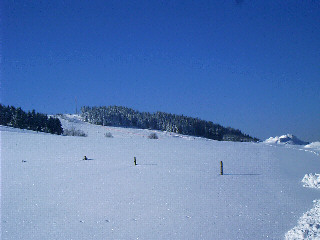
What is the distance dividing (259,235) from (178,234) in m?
2.45

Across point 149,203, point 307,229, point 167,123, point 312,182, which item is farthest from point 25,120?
point 307,229

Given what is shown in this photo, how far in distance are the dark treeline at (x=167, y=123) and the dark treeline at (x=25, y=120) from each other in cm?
4716

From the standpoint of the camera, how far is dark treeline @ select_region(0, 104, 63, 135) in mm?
56156

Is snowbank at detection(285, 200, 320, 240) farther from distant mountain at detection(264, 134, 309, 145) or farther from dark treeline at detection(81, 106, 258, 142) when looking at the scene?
dark treeline at detection(81, 106, 258, 142)

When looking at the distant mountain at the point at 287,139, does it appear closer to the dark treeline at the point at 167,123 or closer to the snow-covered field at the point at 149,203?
the dark treeline at the point at 167,123

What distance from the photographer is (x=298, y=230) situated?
725 centimetres

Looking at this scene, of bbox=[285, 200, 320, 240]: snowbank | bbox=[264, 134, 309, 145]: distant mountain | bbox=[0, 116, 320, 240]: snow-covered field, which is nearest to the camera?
bbox=[285, 200, 320, 240]: snowbank

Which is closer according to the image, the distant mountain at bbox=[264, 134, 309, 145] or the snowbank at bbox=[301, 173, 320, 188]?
the snowbank at bbox=[301, 173, 320, 188]

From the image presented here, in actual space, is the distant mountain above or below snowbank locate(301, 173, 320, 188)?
above

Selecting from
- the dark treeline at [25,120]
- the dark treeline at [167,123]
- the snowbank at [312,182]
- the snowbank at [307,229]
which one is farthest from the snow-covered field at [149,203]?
the dark treeline at [167,123]

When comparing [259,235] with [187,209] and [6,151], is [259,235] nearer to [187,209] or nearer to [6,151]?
[187,209]

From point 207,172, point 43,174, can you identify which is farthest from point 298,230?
point 43,174

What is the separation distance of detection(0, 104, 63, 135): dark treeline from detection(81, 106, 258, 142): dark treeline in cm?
4716

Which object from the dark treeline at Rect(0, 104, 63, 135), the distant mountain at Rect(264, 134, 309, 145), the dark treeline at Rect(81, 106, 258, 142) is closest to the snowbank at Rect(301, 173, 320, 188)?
the dark treeline at Rect(0, 104, 63, 135)
